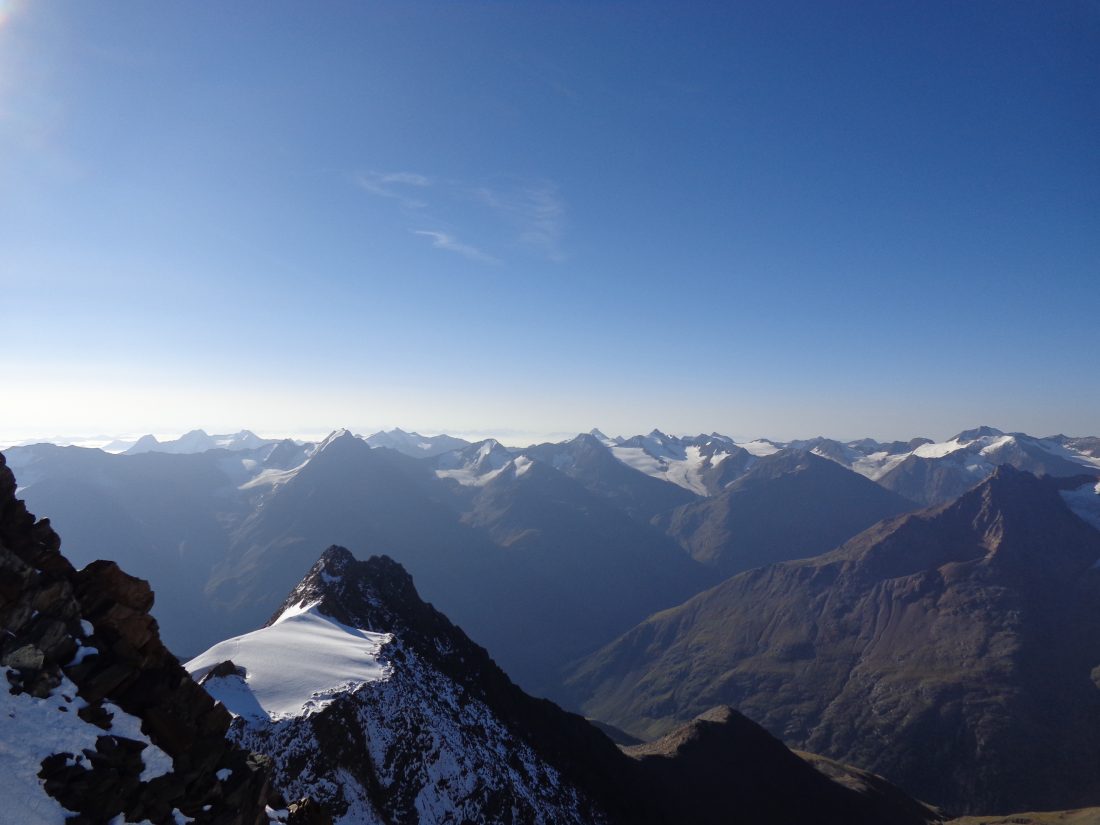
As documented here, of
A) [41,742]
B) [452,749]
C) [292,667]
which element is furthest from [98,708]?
[452,749]

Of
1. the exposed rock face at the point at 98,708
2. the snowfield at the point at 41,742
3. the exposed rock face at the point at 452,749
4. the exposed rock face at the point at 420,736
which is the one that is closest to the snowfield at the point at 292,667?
the exposed rock face at the point at 452,749

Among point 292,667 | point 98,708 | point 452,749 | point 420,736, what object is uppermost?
point 98,708

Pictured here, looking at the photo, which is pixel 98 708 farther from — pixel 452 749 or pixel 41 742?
pixel 452 749

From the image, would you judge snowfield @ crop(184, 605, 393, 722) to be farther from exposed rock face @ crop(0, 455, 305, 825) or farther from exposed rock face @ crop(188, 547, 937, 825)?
exposed rock face @ crop(0, 455, 305, 825)

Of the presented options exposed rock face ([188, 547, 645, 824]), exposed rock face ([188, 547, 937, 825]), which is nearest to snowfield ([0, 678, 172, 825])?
exposed rock face ([188, 547, 937, 825])

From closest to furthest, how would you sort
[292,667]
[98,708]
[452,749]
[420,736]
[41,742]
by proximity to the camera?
[41,742]
[98,708]
[420,736]
[292,667]
[452,749]

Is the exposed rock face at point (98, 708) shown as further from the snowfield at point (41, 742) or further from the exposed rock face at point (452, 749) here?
the exposed rock face at point (452, 749)

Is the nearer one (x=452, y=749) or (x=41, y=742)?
(x=41, y=742)

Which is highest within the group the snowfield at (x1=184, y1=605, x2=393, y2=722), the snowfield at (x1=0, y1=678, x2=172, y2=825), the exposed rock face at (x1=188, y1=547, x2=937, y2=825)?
the snowfield at (x1=0, y1=678, x2=172, y2=825)

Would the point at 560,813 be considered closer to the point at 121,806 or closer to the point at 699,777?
the point at 699,777
